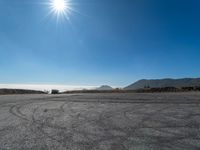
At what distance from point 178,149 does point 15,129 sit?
4424 millimetres

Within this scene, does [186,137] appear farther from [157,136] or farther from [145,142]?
[145,142]

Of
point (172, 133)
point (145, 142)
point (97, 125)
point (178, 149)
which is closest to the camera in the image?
point (178, 149)

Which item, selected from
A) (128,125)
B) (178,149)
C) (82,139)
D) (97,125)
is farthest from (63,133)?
(178,149)

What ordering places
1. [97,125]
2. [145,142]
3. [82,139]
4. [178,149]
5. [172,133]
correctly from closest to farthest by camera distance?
[178,149] < [145,142] < [82,139] < [172,133] < [97,125]

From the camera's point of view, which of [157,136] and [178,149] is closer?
[178,149]

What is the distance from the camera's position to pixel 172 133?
4.82 metres

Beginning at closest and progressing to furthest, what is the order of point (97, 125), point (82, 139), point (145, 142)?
point (145, 142), point (82, 139), point (97, 125)

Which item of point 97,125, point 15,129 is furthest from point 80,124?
point 15,129

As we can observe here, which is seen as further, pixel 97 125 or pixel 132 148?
pixel 97 125

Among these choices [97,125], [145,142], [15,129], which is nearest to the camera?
[145,142]

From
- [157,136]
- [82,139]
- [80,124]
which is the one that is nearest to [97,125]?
[80,124]

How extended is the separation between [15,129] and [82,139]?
91.0 inches

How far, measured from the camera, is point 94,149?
3.74m

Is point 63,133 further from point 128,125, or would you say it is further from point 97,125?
point 128,125
